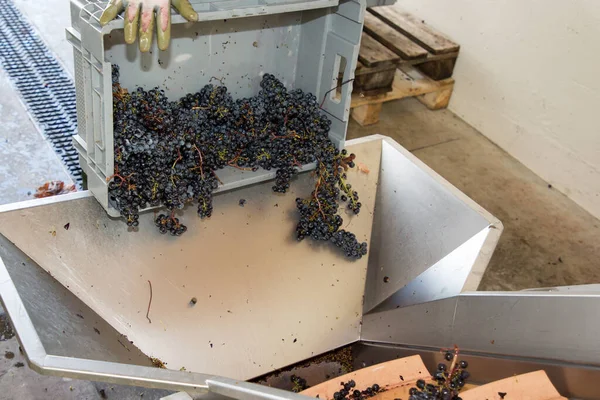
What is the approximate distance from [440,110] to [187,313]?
226cm

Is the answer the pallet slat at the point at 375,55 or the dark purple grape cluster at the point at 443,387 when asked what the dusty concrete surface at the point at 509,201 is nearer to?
the pallet slat at the point at 375,55

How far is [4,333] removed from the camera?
1798 mm

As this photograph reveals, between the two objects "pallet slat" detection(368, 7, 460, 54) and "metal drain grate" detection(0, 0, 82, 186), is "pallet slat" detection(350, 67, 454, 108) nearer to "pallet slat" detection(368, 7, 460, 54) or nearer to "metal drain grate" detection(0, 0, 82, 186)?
"pallet slat" detection(368, 7, 460, 54)

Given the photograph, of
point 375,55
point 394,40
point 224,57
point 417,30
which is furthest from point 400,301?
point 417,30

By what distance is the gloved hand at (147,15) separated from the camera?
4.12 ft

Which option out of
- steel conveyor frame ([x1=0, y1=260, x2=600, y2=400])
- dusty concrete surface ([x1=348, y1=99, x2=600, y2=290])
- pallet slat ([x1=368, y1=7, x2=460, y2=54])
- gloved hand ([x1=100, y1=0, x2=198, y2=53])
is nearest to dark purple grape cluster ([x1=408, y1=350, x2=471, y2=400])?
steel conveyor frame ([x1=0, y1=260, x2=600, y2=400])

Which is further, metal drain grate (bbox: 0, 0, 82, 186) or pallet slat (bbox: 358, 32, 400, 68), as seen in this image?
pallet slat (bbox: 358, 32, 400, 68)

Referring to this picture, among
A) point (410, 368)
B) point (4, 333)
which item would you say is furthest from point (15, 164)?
point (410, 368)

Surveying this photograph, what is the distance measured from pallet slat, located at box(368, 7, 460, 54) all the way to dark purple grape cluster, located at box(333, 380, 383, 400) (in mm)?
2133

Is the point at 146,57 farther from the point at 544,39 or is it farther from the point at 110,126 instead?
the point at 544,39

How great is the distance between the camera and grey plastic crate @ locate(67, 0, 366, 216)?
1.33 m

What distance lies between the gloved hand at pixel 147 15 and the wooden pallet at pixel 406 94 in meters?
1.77

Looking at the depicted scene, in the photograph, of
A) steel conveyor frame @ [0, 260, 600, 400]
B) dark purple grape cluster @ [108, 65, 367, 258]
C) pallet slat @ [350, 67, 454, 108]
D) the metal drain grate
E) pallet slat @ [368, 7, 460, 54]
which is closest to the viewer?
steel conveyor frame @ [0, 260, 600, 400]

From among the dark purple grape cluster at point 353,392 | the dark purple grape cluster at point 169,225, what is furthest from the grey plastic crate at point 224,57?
the dark purple grape cluster at point 353,392
